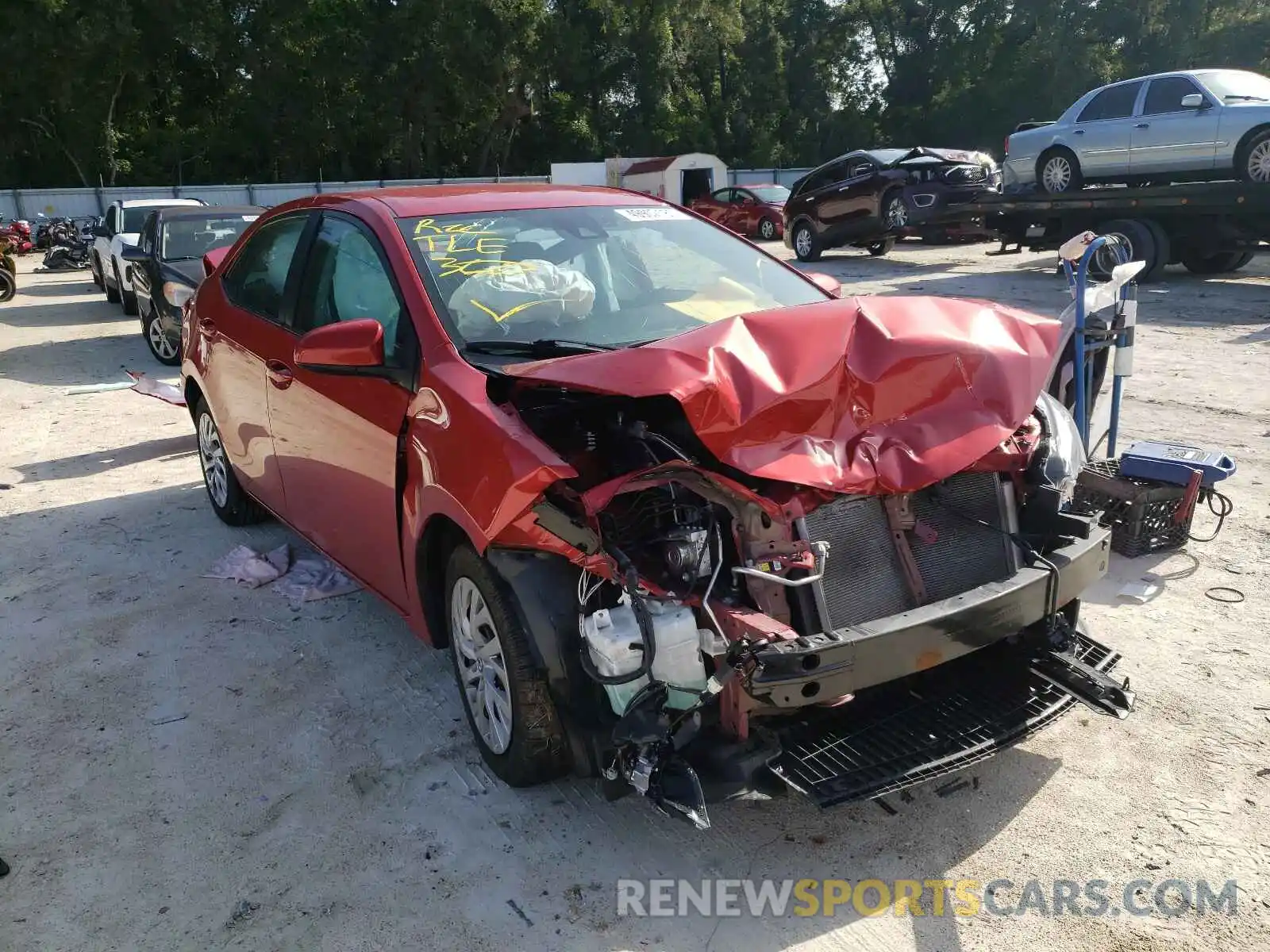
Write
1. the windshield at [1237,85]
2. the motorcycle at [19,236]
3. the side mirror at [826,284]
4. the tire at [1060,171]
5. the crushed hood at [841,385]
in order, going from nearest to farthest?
the crushed hood at [841,385], the side mirror at [826,284], the windshield at [1237,85], the tire at [1060,171], the motorcycle at [19,236]

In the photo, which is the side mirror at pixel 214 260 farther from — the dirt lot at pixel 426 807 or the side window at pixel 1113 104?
the side window at pixel 1113 104

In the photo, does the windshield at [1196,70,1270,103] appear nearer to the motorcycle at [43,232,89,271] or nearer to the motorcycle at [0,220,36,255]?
the motorcycle at [43,232,89,271]

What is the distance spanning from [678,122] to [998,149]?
46.9 ft

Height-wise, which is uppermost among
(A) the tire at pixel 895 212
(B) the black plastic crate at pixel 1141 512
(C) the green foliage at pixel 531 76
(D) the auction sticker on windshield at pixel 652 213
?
(C) the green foliage at pixel 531 76

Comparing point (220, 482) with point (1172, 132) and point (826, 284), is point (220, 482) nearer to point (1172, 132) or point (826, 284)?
point (826, 284)

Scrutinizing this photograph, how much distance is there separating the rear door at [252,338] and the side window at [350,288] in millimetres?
151

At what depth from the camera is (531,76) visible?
42.7 meters

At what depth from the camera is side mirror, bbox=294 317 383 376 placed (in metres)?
3.41

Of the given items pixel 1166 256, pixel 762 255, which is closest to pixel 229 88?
pixel 1166 256

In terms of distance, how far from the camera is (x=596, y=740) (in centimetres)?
280

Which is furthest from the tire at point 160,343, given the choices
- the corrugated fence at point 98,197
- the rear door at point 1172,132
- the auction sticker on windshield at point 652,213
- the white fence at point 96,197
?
the white fence at point 96,197

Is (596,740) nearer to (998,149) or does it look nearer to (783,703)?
(783,703)

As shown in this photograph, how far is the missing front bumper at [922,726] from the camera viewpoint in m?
2.66

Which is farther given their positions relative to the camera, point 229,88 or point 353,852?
point 229,88
